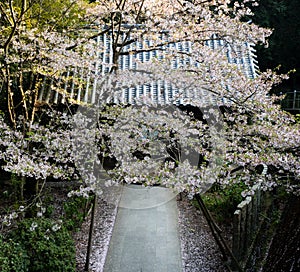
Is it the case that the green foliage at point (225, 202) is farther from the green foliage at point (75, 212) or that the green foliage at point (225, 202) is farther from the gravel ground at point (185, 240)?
the green foliage at point (75, 212)

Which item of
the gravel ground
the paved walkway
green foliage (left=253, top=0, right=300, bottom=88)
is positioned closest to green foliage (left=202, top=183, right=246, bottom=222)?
the gravel ground

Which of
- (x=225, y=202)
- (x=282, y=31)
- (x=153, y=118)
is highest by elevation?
(x=282, y=31)

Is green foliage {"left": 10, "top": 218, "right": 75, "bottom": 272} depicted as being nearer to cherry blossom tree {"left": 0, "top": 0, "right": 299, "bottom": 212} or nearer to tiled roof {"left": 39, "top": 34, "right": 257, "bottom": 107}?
cherry blossom tree {"left": 0, "top": 0, "right": 299, "bottom": 212}

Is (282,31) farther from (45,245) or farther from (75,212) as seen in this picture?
(45,245)

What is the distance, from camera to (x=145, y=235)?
18.0 feet

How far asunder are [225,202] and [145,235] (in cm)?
159

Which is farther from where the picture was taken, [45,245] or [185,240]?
[185,240]

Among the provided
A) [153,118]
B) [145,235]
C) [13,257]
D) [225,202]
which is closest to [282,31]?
[225,202]

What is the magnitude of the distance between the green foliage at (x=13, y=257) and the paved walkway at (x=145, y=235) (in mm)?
1324

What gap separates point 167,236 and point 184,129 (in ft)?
5.88

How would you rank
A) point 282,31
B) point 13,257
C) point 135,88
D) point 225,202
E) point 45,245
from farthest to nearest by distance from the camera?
point 282,31, point 135,88, point 225,202, point 45,245, point 13,257

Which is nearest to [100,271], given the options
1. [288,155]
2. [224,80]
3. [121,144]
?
[121,144]

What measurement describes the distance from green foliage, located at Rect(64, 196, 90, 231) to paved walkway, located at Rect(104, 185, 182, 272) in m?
0.62

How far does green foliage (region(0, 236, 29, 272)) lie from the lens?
130 inches
